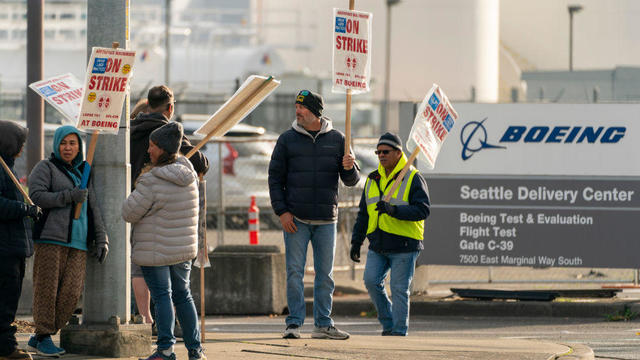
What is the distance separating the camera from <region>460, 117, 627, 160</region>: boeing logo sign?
12930 millimetres

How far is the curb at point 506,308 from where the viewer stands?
1231 cm

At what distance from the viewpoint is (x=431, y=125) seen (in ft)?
29.9

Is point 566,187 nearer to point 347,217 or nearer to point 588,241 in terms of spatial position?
point 588,241

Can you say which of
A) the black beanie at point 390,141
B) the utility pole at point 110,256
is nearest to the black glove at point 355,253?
the black beanie at point 390,141

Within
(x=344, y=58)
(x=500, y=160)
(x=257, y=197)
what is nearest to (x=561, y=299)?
(x=500, y=160)

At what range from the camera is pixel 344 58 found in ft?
29.4

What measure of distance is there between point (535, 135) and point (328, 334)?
16.5 ft

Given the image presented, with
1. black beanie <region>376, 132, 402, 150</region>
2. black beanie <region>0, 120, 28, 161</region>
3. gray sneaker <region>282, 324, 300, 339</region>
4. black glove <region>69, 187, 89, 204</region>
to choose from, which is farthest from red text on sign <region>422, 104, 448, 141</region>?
black beanie <region>0, 120, 28, 161</region>

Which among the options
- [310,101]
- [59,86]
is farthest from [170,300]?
[310,101]

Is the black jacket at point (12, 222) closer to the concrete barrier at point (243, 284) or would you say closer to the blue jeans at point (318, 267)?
the blue jeans at point (318, 267)

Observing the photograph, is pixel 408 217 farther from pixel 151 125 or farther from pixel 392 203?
pixel 151 125

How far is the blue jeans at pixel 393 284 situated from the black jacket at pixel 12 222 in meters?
3.16

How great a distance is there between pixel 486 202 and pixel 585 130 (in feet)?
4.30

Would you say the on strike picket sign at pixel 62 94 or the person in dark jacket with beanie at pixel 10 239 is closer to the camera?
the person in dark jacket with beanie at pixel 10 239
